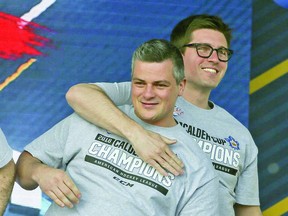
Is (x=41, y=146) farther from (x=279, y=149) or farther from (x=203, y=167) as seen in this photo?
(x=279, y=149)

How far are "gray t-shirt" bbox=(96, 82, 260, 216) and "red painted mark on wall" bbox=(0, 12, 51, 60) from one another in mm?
648

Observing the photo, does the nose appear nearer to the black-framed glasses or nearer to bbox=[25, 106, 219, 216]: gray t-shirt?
bbox=[25, 106, 219, 216]: gray t-shirt

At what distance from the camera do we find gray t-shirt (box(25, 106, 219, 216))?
2.00 metres

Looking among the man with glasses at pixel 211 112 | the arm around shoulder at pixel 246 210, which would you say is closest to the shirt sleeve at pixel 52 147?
the man with glasses at pixel 211 112

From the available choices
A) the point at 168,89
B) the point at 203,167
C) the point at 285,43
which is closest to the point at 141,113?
the point at 168,89

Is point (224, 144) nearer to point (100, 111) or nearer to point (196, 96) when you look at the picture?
point (196, 96)

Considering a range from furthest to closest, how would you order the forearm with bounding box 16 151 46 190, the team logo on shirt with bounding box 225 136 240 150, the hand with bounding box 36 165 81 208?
the team logo on shirt with bounding box 225 136 240 150 < the forearm with bounding box 16 151 46 190 < the hand with bounding box 36 165 81 208

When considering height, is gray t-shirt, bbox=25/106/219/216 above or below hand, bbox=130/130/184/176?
below

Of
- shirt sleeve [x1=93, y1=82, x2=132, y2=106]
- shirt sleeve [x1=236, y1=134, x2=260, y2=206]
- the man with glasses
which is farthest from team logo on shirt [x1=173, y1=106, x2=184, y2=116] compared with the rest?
shirt sleeve [x1=236, y1=134, x2=260, y2=206]

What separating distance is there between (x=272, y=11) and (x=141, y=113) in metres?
1.19

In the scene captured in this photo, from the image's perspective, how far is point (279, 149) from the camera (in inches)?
116

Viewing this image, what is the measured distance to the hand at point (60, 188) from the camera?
196 cm

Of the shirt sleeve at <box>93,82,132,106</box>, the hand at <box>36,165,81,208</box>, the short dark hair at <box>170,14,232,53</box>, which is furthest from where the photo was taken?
the short dark hair at <box>170,14,232,53</box>

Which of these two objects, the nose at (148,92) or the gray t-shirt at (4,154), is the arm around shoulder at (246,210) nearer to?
the nose at (148,92)
